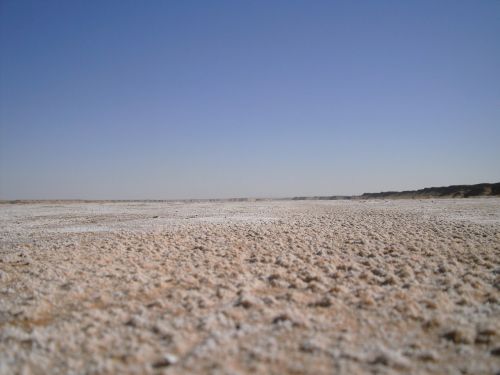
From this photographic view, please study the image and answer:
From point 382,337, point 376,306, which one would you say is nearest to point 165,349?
point 382,337

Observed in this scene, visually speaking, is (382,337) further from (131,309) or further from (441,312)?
(131,309)

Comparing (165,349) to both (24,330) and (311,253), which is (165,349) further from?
(311,253)

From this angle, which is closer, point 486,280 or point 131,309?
point 131,309

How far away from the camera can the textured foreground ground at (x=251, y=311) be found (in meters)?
4.25

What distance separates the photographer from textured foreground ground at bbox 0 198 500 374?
4254 mm

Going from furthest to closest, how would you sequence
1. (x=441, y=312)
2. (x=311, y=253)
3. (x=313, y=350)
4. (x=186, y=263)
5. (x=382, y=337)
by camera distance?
(x=311, y=253) < (x=186, y=263) < (x=441, y=312) < (x=382, y=337) < (x=313, y=350)

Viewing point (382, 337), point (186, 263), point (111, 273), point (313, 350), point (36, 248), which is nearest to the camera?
point (313, 350)

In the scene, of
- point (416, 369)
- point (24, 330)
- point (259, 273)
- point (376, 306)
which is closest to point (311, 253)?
point (259, 273)

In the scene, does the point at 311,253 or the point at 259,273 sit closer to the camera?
the point at 259,273

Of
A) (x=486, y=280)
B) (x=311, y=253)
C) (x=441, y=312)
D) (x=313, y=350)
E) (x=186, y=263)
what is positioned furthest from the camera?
(x=311, y=253)

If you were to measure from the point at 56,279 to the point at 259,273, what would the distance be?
4.99 metres

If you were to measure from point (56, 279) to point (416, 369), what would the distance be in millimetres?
7820

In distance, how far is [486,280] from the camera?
7.79m

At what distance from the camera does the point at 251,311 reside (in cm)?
588
